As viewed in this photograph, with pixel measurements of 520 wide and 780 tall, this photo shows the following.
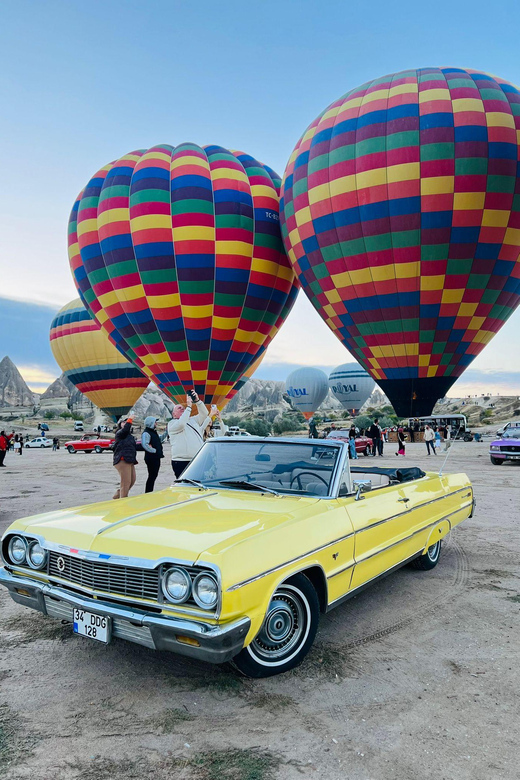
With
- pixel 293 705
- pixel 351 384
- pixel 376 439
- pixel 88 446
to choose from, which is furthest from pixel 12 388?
pixel 293 705

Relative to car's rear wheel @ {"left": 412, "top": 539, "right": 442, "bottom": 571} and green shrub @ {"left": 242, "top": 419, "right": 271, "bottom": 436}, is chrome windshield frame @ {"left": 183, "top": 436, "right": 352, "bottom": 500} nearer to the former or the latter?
car's rear wheel @ {"left": 412, "top": 539, "right": 442, "bottom": 571}

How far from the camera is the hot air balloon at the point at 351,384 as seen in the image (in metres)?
55.3

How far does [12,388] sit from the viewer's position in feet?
422

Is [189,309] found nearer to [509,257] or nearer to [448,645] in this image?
[509,257]

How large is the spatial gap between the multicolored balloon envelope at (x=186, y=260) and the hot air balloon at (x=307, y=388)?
116 ft

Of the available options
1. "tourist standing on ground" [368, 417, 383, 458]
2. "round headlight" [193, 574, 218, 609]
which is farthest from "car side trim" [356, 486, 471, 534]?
"tourist standing on ground" [368, 417, 383, 458]

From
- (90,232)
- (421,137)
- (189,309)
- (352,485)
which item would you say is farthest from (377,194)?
(352,485)

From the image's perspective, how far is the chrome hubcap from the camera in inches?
120

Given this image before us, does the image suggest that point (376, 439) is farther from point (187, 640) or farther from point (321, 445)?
point (187, 640)

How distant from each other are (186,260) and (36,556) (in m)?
16.4

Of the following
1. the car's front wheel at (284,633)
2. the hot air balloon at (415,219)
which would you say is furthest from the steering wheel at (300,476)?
the hot air balloon at (415,219)

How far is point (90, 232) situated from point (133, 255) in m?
2.72

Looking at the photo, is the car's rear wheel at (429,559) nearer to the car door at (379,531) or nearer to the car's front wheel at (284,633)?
the car door at (379,531)

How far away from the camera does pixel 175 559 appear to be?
273cm
